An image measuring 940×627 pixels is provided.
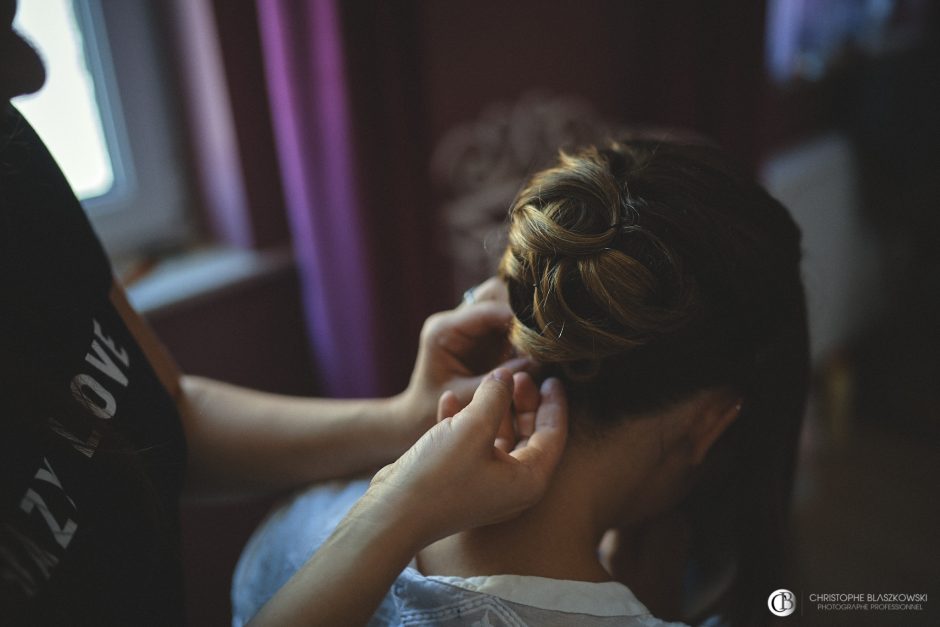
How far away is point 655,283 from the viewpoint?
2.21 feet

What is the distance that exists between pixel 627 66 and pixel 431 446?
5.29ft

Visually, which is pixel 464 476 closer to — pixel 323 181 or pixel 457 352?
pixel 457 352

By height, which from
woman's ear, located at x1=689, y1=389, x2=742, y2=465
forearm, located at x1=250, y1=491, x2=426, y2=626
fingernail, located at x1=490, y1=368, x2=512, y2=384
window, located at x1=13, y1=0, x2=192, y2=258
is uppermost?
window, located at x1=13, y1=0, x2=192, y2=258

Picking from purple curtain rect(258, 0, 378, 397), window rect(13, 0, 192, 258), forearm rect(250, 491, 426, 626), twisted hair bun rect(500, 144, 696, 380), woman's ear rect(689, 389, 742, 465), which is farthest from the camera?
window rect(13, 0, 192, 258)

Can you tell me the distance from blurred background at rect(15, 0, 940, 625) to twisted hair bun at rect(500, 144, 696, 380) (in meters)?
0.21

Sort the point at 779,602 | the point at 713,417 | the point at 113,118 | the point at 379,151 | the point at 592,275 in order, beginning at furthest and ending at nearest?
the point at 113,118, the point at 379,151, the point at 779,602, the point at 713,417, the point at 592,275

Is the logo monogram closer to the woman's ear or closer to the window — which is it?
the woman's ear

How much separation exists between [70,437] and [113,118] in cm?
100

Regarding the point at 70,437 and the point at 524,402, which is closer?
the point at 70,437

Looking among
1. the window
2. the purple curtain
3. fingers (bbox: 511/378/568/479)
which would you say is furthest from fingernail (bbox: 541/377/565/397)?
the window

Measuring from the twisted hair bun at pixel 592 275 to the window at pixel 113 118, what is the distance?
1.03 m

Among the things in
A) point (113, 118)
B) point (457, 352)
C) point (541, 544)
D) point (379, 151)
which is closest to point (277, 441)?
point (457, 352)

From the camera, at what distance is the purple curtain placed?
47.8 inches

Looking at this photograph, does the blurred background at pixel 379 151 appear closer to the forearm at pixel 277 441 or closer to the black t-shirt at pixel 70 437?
the forearm at pixel 277 441
